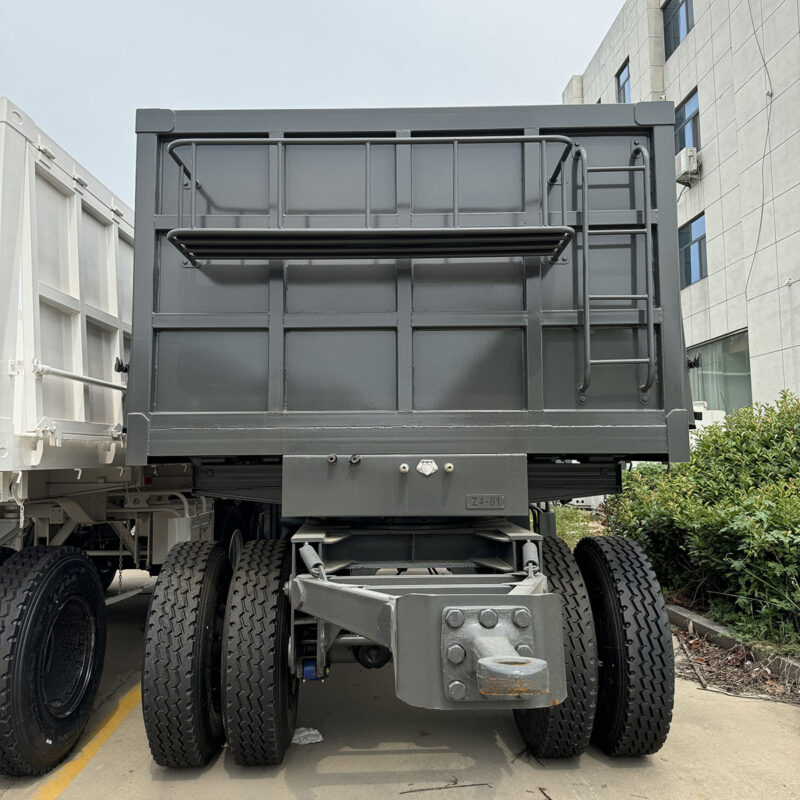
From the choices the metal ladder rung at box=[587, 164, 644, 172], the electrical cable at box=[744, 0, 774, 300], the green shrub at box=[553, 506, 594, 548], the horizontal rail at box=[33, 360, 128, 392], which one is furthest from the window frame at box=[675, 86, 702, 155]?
the horizontal rail at box=[33, 360, 128, 392]

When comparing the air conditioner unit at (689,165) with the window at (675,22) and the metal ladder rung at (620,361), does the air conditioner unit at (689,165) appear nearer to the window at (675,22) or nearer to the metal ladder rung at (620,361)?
the window at (675,22)

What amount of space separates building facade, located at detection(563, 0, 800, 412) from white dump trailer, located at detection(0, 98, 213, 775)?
934 centimetres

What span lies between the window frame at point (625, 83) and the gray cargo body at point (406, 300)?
17.6 meters

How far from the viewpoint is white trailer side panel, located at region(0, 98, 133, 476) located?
3.42m

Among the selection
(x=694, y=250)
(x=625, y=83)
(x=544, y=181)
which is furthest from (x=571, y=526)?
(x=625, y=83)

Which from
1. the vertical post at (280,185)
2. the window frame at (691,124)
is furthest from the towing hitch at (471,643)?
the window frame at (691,124)

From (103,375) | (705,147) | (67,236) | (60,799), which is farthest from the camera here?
(705,147)

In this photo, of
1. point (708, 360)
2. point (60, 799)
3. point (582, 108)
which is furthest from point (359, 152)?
point (708, 360)

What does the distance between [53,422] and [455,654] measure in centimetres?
241

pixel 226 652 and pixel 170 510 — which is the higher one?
pixel 170 510

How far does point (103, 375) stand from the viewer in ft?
15.3

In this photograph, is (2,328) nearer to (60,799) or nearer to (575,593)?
(60,799)

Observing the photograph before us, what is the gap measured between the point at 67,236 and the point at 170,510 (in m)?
2.26

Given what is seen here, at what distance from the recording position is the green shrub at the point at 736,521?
5.14 metres
